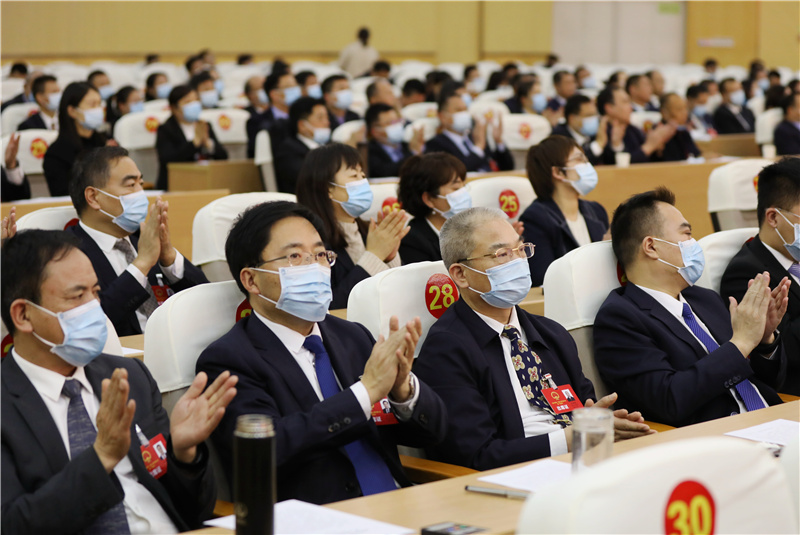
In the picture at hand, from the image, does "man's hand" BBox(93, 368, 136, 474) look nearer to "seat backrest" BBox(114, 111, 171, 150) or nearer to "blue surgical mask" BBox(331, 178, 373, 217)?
"blue surgical mask" BBox(331, 178, 373, 217)

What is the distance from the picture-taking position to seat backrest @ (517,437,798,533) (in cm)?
107

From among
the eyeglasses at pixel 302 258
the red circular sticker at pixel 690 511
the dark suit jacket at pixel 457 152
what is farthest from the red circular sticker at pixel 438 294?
the dark suit jacket at pixel 457 152

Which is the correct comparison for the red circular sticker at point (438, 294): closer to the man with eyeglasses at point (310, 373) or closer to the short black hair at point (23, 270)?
the man with eyeglasses at point (310, 373)

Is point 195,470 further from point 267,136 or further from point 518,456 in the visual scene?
point 267,136

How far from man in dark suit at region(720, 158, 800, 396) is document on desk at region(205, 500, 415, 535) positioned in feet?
6.77

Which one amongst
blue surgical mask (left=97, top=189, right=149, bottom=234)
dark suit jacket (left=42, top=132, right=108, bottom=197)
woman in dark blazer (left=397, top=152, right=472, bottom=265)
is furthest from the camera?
dark suit jacket (left=42, top=132, right=108, bottom=197)

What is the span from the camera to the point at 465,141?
7500mm

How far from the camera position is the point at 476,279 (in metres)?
2.72

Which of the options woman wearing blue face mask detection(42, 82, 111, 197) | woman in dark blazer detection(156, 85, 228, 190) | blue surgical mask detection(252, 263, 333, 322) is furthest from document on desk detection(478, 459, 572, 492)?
woman in dark blazer detection(156, 85, 228, 190)

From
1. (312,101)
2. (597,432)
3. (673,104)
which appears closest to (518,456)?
(597,432)

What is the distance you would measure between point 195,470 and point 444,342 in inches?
31.0

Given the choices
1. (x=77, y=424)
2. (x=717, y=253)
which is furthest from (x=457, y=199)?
(x=77, y=424)

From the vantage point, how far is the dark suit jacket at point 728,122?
427 inches

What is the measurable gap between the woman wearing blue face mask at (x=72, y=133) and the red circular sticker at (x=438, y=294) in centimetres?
360
